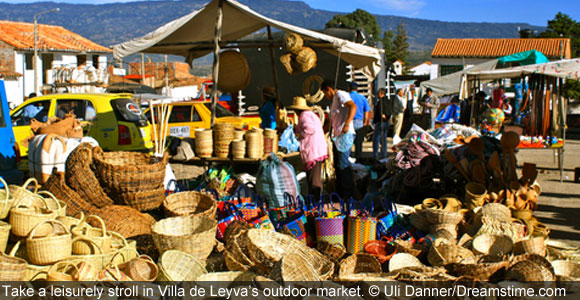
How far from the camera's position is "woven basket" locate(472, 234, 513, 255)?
443 cm

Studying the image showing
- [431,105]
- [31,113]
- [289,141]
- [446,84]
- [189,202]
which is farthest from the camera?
[431,105]

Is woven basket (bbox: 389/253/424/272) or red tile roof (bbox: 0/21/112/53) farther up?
red tile roof (bbox: 0/21/112/53)

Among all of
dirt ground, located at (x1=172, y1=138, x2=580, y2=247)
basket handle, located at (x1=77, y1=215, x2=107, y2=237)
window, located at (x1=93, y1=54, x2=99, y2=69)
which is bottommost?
dirt ground, located at (x1=172, y1=138, x2=580, y2=247)

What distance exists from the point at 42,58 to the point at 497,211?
3922cm

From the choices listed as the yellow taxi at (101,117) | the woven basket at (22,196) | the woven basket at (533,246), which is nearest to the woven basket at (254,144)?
the yellow taxi at (101,117)

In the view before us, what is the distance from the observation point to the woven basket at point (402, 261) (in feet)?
13.3

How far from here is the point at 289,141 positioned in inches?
330

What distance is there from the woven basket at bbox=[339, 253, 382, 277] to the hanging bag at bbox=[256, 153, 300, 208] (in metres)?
2.23

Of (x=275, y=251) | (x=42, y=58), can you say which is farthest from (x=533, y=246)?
(x=42, y=58)

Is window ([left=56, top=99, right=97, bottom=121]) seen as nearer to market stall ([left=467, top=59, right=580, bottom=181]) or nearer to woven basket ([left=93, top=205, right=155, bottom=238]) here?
woven basket ([left=93, top=205, right=155, bottom=238])

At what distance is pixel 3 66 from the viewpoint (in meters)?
32.8

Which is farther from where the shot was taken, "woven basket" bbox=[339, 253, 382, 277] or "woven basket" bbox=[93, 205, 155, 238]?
"woven basket" bbox=[93, 205, 155, 238]

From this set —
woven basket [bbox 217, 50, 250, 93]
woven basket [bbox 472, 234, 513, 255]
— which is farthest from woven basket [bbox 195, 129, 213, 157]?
woven basket [bbox 472, 234, 513, 255]

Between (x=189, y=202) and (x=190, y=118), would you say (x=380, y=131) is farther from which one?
(x=189, y=202)
